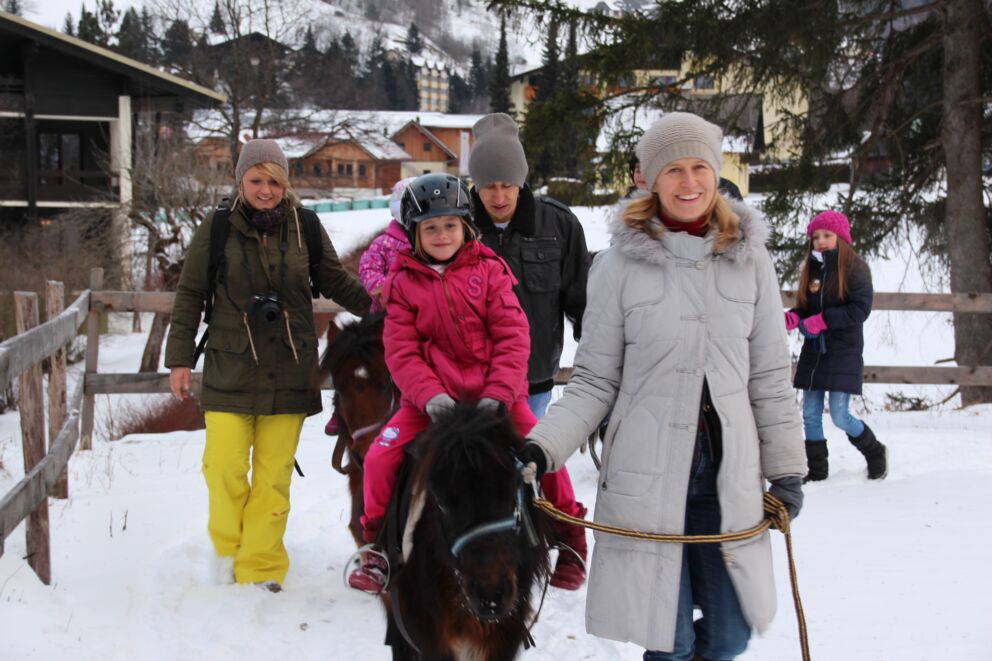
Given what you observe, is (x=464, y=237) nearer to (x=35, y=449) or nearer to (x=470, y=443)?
(x=470, y=443)

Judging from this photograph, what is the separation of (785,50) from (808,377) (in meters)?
4.87

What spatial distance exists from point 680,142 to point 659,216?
0.25 metres

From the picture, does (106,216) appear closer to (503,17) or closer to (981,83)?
(503,17)

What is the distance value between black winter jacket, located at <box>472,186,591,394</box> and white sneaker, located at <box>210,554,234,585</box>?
6.37ft

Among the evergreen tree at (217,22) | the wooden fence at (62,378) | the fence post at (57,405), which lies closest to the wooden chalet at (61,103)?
the evergreen tree at (217,22)

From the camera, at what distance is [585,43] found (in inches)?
421

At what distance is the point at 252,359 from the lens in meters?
4.59

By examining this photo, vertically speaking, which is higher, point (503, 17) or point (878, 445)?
point (503, 17)

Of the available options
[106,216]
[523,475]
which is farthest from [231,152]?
[523,475]

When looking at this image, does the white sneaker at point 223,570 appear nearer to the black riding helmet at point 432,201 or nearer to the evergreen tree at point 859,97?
the black riding helmet at point 432,201

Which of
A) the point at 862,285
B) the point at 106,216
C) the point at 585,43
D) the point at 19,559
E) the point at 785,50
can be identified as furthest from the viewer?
the point at 106,216

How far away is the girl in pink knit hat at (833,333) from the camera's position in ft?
21.4

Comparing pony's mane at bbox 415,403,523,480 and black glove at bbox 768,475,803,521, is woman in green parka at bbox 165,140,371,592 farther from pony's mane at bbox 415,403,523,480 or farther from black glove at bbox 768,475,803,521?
black glove at bbox 768,475,803,521

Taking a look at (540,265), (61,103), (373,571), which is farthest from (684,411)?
(61,103)
